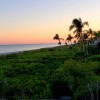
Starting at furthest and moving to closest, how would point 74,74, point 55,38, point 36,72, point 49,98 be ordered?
1. point 55,38
2. point 36,72
3. point 49,98
4. point 74,74

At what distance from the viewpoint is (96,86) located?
68.8ft

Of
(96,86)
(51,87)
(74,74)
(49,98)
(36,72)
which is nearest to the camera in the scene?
(96,86)

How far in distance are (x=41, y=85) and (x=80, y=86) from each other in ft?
20.6

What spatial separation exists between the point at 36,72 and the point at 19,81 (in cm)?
675

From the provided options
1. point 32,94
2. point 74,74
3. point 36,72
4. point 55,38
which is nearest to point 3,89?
point 32,94

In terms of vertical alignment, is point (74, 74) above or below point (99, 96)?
above

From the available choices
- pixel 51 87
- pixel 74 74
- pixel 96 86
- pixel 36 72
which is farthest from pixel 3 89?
pixel 36 72

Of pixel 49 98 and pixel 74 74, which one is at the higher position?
pixel 74 74

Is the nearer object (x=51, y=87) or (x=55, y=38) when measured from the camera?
(x=51, y=87)

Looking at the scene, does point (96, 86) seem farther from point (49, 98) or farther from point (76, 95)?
point (49, 98)

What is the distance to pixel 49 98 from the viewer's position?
24531 millimetres

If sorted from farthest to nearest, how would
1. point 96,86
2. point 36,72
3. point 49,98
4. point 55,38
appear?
point 55,38, point 36,72, point 49,98, point 96,86

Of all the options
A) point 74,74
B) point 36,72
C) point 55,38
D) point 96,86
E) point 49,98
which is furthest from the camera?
point 55,38

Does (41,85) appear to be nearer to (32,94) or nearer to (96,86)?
(32,94)
